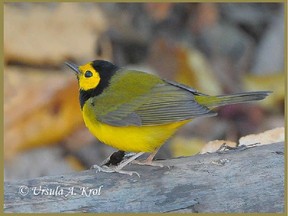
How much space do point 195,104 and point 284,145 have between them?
0.52 metres

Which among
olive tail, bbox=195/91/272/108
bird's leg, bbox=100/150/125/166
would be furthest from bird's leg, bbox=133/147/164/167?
olive tail, bbox=195/91/272/108

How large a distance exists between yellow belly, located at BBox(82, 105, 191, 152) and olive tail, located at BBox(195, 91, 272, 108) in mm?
173

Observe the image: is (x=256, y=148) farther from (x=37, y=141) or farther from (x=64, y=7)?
(x=64, y=7)

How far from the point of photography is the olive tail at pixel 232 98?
3.73 m

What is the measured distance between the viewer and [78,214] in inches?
129

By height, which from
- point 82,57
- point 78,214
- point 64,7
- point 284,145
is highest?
point 64,7

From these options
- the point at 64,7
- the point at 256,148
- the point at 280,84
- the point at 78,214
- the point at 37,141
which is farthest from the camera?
the point at 64,7

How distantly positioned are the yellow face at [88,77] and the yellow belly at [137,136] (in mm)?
293

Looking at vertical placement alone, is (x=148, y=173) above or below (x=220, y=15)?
below

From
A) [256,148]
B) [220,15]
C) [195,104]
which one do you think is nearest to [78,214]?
[195,104]

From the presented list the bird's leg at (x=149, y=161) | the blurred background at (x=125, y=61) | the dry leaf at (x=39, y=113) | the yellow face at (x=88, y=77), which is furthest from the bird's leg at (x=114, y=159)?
the dry leaf at (x=39, y=113)

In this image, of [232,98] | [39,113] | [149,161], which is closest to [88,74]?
[149,161]

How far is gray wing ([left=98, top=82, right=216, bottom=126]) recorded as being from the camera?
3.65m

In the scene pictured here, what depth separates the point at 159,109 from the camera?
12.3 ft
